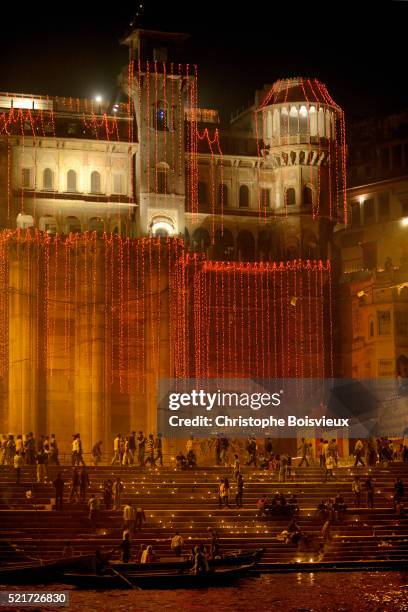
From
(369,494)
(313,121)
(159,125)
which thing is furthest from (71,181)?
(369,494)

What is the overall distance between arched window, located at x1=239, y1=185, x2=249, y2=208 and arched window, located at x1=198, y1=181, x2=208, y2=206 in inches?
79.9

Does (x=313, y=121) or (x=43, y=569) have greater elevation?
(x=313, y=121)

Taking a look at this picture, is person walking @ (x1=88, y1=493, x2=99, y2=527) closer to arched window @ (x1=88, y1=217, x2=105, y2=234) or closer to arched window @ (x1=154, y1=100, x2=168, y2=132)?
arched window @ (x1=88, y1=217, x2=105, y2=234)

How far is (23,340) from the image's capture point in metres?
60.3

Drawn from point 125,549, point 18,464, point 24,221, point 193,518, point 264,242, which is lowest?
point 125,549

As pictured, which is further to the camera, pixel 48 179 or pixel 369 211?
pixel 369 211

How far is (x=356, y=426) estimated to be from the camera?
216ft

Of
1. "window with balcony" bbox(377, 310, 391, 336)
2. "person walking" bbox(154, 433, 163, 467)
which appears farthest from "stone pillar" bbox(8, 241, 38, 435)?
"window with balcony" bbox(377, 310, 391, 336)

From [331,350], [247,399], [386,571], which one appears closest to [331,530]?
[386,571]

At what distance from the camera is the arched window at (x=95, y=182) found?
2694 inches

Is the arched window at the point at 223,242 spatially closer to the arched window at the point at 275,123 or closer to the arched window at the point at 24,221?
the arched window at the point at 275,123

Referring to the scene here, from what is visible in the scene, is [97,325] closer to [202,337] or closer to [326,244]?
[202,337]

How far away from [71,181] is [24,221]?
4969 mm

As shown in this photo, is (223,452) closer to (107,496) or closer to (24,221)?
(107,496)
